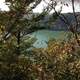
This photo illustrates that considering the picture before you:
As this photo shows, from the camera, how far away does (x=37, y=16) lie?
538 centimetres

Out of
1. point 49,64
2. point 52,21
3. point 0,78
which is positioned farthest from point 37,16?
point 0,78

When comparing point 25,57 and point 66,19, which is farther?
point 66,19

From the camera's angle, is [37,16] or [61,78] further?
[37,16]

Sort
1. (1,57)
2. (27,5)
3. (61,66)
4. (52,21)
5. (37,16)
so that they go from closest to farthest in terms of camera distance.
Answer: (1,57) → (61,66) → (27,5) → (37,16) → (52,21)

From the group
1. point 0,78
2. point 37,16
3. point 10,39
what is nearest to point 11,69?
point 0,78

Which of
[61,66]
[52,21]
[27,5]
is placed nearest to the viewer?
[61,66]

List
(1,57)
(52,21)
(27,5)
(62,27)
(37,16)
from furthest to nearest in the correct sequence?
(62,27) → (52,21) → (37,16) → (27,5) → (1,57)

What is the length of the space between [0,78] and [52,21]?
2463 mm

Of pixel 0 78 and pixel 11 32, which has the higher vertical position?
pixel 11 32

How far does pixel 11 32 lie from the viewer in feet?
13.7

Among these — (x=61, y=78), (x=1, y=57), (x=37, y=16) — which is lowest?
(x=61, y=78)

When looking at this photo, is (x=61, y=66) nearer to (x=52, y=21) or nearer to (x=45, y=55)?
(x=45, y=55)

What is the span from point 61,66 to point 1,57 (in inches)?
31.7

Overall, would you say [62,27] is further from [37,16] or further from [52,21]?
[37,16]
